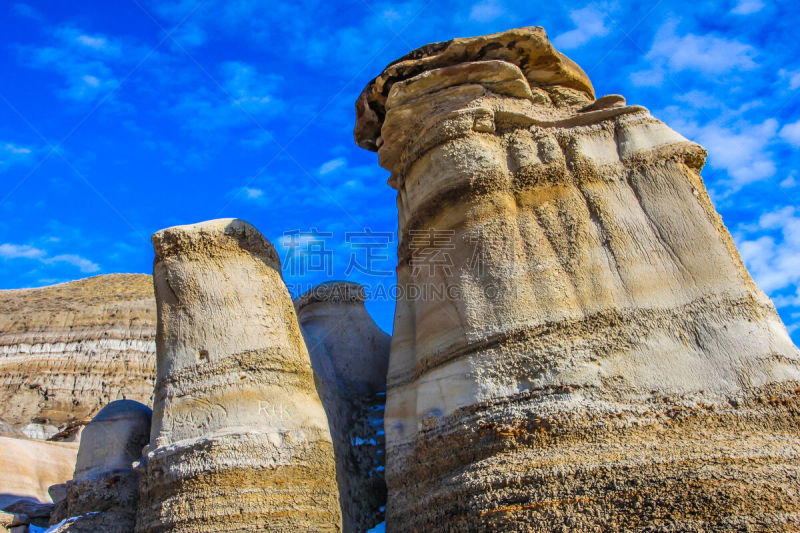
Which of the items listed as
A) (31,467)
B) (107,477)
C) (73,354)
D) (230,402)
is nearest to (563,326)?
(230,402)

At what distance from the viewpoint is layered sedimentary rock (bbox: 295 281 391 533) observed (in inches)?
254

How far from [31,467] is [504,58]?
9.69 meters

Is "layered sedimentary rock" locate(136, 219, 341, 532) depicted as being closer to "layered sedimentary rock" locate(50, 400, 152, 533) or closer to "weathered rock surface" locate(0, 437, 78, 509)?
"layered sedimentary rock" locate(50, 400, 152, 533)

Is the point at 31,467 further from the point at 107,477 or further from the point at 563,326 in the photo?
the point at 563,326

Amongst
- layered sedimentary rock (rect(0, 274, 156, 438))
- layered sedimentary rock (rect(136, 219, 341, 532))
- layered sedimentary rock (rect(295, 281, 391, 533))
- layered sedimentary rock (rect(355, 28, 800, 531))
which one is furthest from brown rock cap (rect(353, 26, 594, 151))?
layered sedimentary rock (rect(0, 274, 156, 438))

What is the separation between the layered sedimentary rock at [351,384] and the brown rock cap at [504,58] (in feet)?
9.25

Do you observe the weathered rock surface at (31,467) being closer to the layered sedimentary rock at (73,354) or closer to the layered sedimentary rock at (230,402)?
the layered sedimentary rock at (230,402)

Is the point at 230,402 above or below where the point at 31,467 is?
below

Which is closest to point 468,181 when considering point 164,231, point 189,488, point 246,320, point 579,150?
point 579,150

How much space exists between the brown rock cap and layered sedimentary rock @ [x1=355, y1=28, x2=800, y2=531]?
0.08 ft

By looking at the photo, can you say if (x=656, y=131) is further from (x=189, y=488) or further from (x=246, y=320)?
(x=189, y=488)

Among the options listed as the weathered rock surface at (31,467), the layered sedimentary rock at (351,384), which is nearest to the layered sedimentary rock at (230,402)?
the layered sedimentary rock at (351,384)

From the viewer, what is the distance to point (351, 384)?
7.69 metres

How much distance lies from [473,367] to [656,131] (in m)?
2.75
